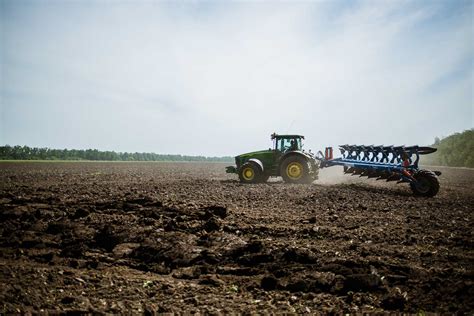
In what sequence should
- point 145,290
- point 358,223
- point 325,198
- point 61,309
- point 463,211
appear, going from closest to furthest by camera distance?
point 61,309
point 145,290
point 358,223
point 463,211
point 325,198

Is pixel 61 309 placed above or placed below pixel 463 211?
below

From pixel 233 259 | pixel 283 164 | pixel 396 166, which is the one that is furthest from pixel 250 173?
pixel 233 259

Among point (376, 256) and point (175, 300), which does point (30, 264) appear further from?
point (376, 256)

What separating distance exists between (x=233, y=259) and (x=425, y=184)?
1003cm

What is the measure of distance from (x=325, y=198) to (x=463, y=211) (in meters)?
3.89

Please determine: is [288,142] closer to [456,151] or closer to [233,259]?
[233,259]

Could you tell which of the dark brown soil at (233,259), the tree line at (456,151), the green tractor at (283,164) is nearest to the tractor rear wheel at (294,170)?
the green tractor at (283,164)

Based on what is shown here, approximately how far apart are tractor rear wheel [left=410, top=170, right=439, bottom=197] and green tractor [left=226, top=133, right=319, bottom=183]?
15.8 ft

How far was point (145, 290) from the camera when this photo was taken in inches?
170

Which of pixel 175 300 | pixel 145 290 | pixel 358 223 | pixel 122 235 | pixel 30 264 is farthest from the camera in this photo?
pixel 358 223

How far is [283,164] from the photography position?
639 inches

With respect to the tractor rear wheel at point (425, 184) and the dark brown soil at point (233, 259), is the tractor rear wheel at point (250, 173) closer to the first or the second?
the tractor rear wheel at point (425, 184)

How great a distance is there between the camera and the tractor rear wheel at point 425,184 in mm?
12273

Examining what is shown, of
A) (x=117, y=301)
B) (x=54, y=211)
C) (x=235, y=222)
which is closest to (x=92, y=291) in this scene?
(x=117, y=301)
